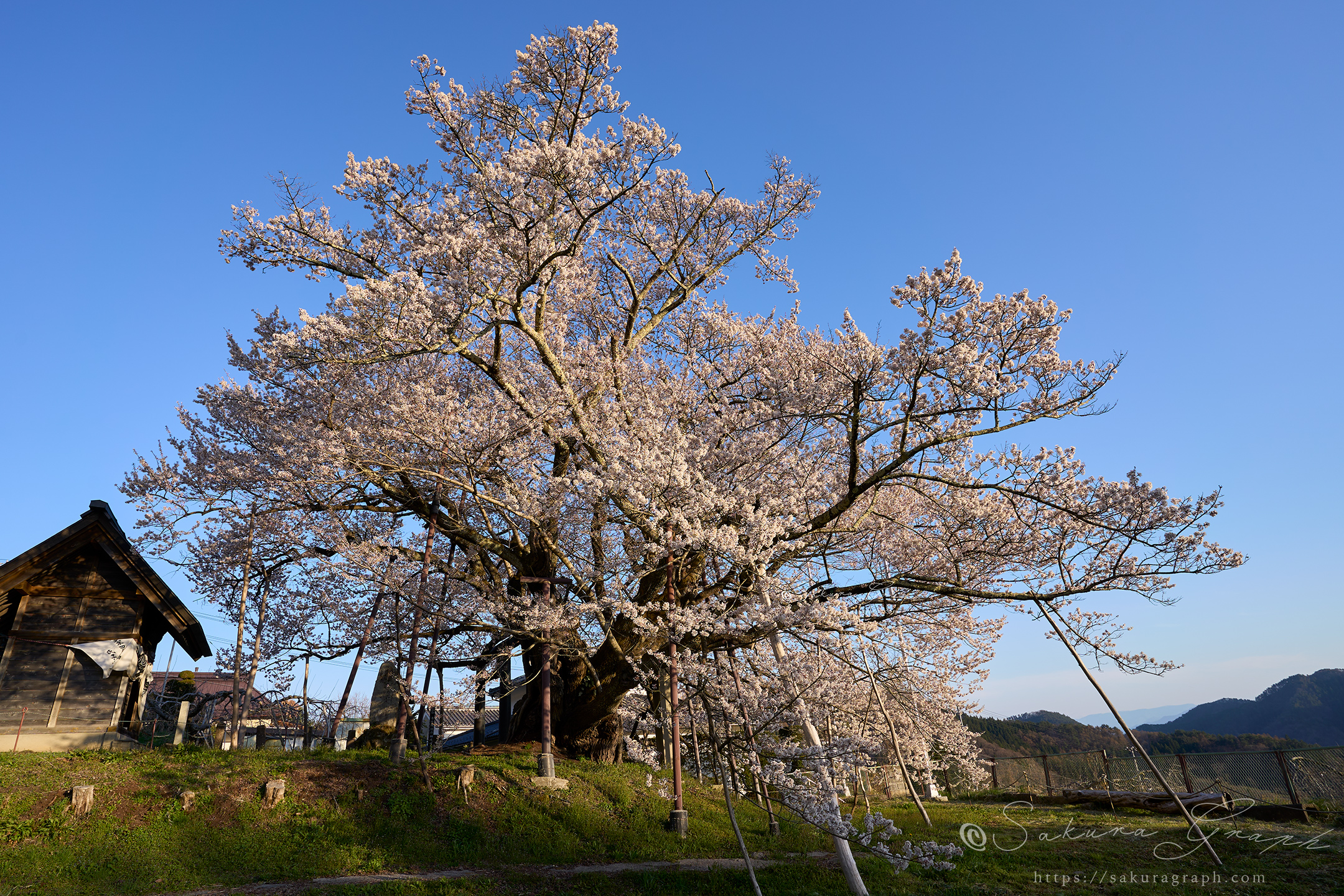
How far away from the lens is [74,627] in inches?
574

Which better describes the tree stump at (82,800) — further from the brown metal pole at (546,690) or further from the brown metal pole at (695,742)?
the brown metal pole at (695,742)

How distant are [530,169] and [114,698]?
47.7 ft

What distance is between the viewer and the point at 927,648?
1487 cm

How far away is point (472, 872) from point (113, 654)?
35.1 ft

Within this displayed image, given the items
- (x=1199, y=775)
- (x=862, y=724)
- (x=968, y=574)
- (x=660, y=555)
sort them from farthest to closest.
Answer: (x=862, y=724) → (x=1199, y=775) → (x=968, y=574) → (x=660, y=555)

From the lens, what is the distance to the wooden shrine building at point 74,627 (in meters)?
13.9

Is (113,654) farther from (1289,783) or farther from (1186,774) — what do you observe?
(1289,783)

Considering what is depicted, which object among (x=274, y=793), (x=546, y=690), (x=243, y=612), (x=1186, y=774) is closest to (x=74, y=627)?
(x=243, y=612)

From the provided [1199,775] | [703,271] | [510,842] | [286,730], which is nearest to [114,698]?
[286,730]

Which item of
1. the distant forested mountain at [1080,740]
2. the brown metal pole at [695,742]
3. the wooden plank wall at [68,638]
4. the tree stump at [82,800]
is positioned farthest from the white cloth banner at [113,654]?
the distant forested mountain at [1080,740]

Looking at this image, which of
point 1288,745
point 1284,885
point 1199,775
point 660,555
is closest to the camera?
point 1284,885

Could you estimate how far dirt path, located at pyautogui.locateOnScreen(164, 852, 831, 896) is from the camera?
8.18 meters

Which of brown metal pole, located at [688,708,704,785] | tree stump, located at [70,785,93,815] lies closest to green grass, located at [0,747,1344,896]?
tree stump, located at [70,785,93,815]

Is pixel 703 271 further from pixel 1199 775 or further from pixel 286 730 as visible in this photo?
pixel 286 730
